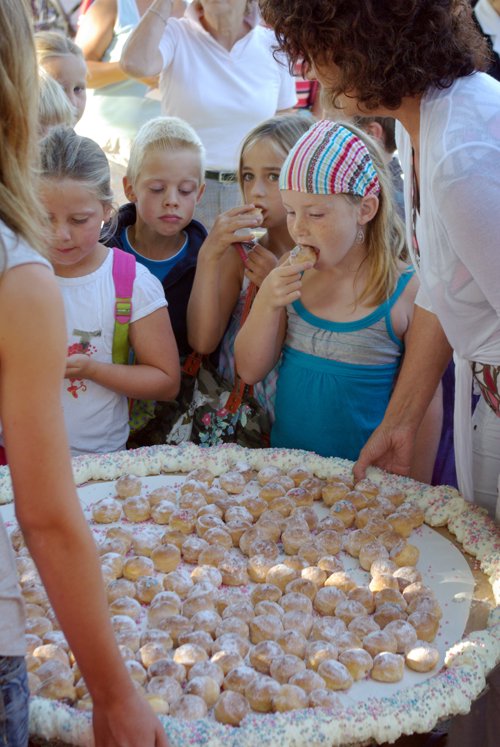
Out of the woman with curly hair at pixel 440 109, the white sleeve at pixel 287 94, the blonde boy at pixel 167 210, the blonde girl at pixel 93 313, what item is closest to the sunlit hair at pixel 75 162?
the blonde girl at pixel 93 313

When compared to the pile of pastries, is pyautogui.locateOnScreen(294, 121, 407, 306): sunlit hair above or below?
above

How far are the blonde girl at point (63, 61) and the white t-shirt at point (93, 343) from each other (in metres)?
1.20

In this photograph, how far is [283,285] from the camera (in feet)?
7.59

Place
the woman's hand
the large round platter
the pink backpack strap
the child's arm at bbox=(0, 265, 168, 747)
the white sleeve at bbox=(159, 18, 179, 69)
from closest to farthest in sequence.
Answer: the child's arm at bbox=(0, 265, 168, 747), the woman's hand, the large round platter, the pink backpack strap, the white sleeve at bbox=(159, 18, 179, 69)

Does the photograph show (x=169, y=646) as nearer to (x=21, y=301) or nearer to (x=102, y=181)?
(x=21, y=301)

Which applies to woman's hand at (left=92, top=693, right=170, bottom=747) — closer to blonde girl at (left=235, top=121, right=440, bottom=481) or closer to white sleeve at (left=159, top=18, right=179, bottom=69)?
blonde girl at (left=235, top=121, right=440, bottom=481)

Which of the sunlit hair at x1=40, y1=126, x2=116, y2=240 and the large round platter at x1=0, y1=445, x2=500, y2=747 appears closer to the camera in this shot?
the large round platter at x1=0, y1=445, x2=500, y2=747

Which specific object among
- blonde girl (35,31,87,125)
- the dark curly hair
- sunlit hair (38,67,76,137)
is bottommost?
sunlit hair (38,67,76,137)

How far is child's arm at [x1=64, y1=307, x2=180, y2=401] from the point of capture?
245cm

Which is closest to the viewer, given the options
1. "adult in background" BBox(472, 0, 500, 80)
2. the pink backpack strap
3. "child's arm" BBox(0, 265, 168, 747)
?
"child's arm" BBox(0, 265, 168, 747)

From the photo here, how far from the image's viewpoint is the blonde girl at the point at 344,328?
2.37 metres

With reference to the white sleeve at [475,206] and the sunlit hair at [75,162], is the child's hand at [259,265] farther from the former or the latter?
the white sleeve at [475,206]

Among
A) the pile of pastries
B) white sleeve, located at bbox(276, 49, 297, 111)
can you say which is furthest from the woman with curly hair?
white sleeve, located at bbox(276, 49, 297, 111)

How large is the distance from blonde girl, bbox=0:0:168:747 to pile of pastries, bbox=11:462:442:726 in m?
0.31
